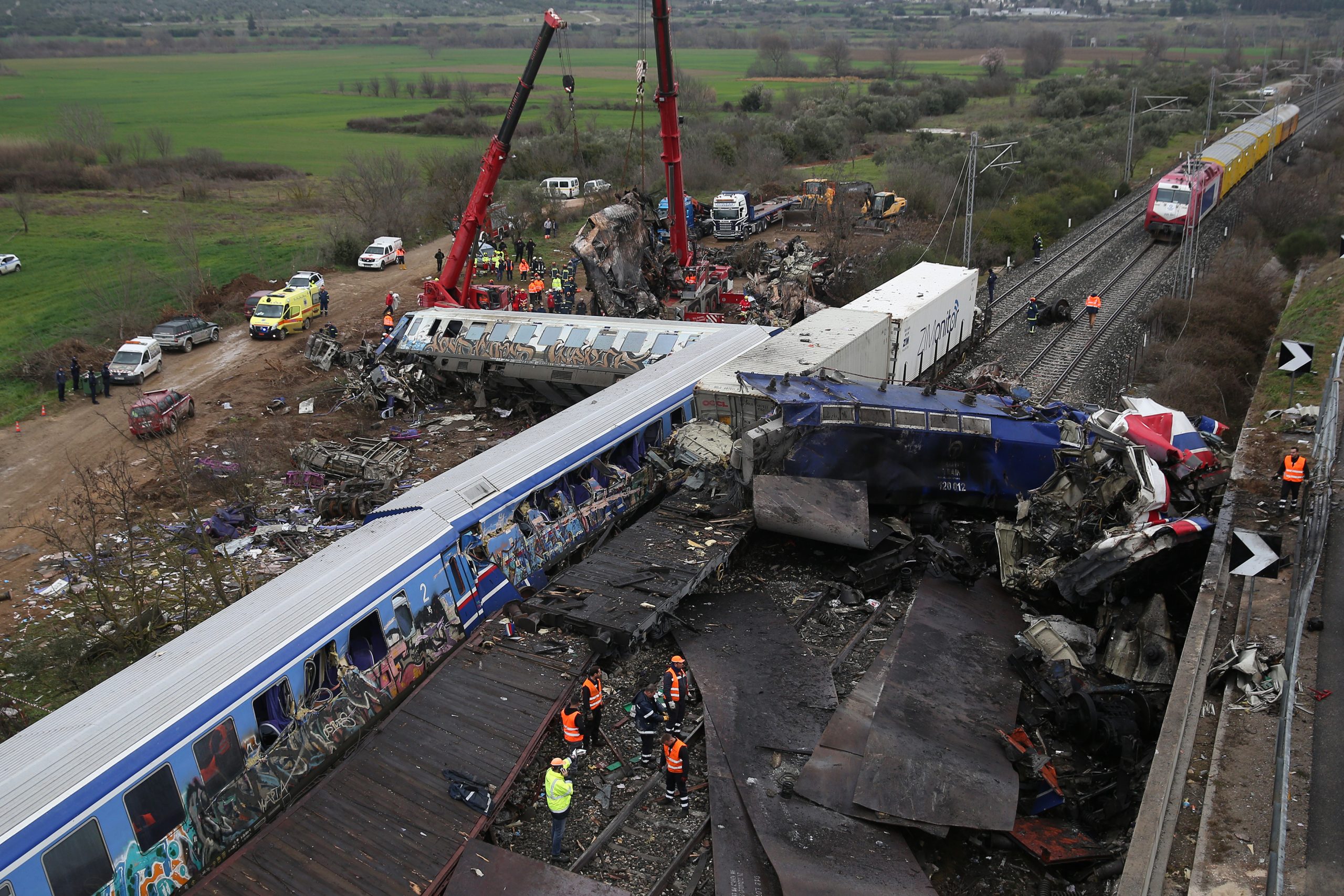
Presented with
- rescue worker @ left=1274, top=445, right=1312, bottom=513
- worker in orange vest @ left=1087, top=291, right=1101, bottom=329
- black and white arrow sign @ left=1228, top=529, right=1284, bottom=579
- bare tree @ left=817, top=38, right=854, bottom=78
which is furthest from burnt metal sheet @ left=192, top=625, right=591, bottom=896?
bare tree @ left=817, top=38, right=854, bottom=78

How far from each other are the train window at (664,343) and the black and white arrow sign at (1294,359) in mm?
12529

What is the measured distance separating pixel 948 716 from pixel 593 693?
14.0 feet

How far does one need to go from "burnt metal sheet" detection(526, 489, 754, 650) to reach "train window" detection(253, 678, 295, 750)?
364 cm

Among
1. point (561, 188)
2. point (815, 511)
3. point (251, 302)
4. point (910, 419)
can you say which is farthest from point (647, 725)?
point (561, 188)

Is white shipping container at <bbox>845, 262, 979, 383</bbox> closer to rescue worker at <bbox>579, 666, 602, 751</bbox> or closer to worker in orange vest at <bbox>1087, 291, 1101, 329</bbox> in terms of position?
worker in orange vest at <bbox>1087, 291, 1101, 329</bbox>

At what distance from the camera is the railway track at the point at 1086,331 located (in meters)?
25.0

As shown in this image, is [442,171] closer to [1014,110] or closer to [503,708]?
[503,708]

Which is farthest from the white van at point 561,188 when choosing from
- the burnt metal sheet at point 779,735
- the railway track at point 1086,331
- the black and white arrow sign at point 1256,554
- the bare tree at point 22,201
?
the black and white arrow sign at point 1256,554

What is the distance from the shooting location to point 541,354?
24.0 m

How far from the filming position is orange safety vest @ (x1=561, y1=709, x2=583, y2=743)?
36.4 ft

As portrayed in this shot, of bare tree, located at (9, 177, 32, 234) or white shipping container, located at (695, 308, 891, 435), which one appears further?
bare tree, located at (9, 177, 32, 234)

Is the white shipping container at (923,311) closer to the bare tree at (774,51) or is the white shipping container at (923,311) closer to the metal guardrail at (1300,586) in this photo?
the metal guardrail at (1300,586)

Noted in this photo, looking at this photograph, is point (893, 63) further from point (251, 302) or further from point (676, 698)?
point (676, 698)

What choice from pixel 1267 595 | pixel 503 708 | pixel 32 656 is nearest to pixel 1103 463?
pixel 1267 595
